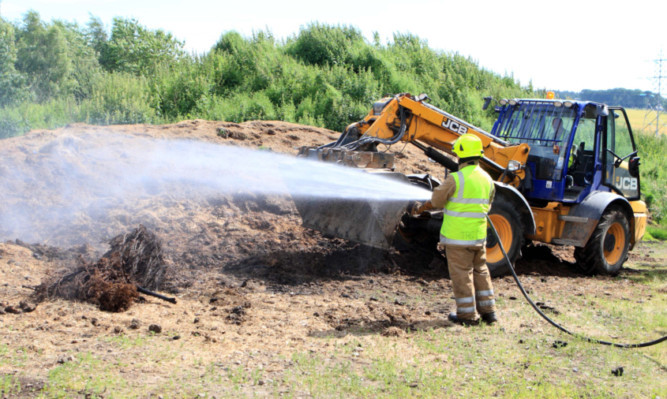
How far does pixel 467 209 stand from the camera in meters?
6.90

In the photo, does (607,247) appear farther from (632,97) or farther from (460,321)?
(632,97)

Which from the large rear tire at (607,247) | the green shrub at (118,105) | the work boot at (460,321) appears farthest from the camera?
the green shrub at (118,105)

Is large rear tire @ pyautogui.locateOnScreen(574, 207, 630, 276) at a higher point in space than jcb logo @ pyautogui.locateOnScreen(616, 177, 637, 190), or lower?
lower

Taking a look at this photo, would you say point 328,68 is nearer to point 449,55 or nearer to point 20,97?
point 449,55

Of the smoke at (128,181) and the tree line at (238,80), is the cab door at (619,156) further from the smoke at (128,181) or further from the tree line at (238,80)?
the tree line at (238,80)

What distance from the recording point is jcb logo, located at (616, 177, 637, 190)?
10.5m

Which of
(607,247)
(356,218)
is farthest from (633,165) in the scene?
(356,218)

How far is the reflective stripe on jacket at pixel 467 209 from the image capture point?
6883 mm

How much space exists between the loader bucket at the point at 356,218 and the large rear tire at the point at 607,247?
141 inches

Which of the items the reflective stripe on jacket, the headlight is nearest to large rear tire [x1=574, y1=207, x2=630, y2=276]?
the headlight

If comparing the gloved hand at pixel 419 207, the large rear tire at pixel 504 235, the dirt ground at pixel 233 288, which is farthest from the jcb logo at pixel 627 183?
the gloved hand at pixel 419 207

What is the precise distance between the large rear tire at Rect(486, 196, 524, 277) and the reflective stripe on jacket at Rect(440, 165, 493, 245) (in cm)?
217

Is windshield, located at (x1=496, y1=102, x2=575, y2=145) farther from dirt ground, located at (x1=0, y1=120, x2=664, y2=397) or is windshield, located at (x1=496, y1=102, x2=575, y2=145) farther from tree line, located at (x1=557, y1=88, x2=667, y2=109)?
tree line, located at (x1=557, y1=88, x2=667, y2=109)

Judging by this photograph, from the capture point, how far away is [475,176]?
22.7 feet
